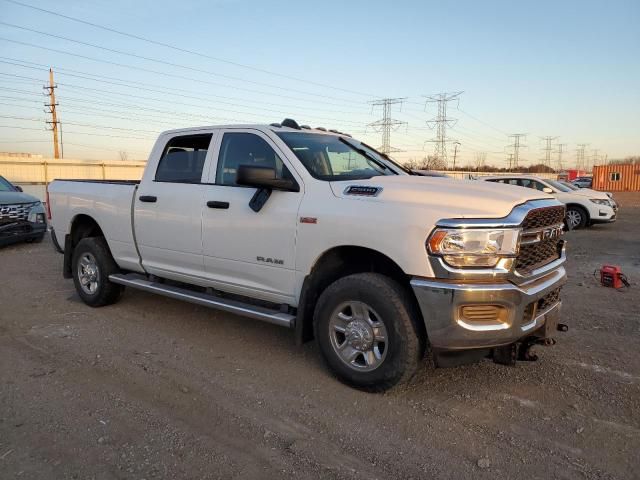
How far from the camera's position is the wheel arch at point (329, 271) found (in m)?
4.04

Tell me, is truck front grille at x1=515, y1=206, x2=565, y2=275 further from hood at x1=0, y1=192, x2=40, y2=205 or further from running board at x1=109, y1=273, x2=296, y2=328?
hood at x1=0, y1=192, x2=40, y2=205

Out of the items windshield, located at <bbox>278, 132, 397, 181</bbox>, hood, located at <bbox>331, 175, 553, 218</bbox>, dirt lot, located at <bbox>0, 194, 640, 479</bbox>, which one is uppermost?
windshield, located at <bbox>278, 132, 397, 181</bbox>

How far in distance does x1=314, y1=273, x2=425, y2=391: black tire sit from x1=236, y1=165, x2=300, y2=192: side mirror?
2.95ft

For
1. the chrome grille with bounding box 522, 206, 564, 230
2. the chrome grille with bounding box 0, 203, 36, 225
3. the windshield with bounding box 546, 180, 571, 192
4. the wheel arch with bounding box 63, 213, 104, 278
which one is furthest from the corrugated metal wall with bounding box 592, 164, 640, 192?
the wheel arch with bounding box 63, 213, 104, 278

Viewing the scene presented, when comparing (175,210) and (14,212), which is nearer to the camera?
(175,210)

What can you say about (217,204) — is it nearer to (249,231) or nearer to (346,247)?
(249,231)

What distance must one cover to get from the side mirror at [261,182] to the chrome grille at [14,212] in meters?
8.61

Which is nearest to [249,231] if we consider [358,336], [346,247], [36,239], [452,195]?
[346,247]

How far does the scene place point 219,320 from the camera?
18.8 feet

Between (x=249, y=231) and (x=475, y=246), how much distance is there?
193 cm

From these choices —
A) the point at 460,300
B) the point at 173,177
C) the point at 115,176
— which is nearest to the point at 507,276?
the point at 460,300

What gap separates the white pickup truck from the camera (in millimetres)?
3434

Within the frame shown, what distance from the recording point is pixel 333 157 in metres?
4.77

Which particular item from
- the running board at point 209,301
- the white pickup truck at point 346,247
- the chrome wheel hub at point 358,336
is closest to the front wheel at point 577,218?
the white pickup truck at point 346,247
